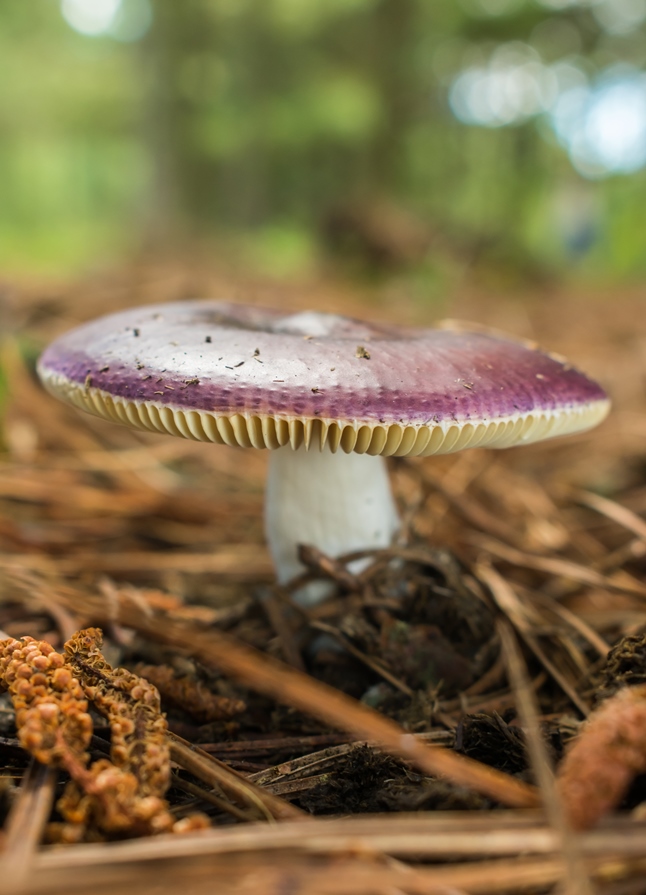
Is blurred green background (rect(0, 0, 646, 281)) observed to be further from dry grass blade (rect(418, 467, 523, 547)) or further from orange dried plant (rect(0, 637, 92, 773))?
orange dried plant (rect(0, 637, 92, 773))

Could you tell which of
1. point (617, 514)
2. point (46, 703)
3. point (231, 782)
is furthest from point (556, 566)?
point (46, 703)

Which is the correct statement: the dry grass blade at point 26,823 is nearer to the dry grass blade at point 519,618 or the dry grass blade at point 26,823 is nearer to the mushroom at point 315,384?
the mushroom at point 315,384

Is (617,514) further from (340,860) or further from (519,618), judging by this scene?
(340,860)

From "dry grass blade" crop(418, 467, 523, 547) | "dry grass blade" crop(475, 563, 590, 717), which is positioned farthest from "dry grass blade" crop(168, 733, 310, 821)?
"dry grass blade" crop(418, 467, 523, 547)

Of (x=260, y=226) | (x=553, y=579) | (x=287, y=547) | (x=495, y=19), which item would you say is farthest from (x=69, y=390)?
(x=260, y=226)

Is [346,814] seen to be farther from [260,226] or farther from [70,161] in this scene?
[70,161]

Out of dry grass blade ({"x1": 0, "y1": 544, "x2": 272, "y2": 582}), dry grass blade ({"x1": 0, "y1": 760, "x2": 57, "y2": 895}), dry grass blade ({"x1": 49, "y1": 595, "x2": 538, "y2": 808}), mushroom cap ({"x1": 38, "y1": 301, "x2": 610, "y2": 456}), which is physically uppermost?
mushroom cap ({"x1": 38, "y1": 301, "x2": 610, "y2": 456})

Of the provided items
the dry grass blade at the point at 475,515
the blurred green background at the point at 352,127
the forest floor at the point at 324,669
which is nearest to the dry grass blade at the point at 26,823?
the forest floor at the point at 324,669
